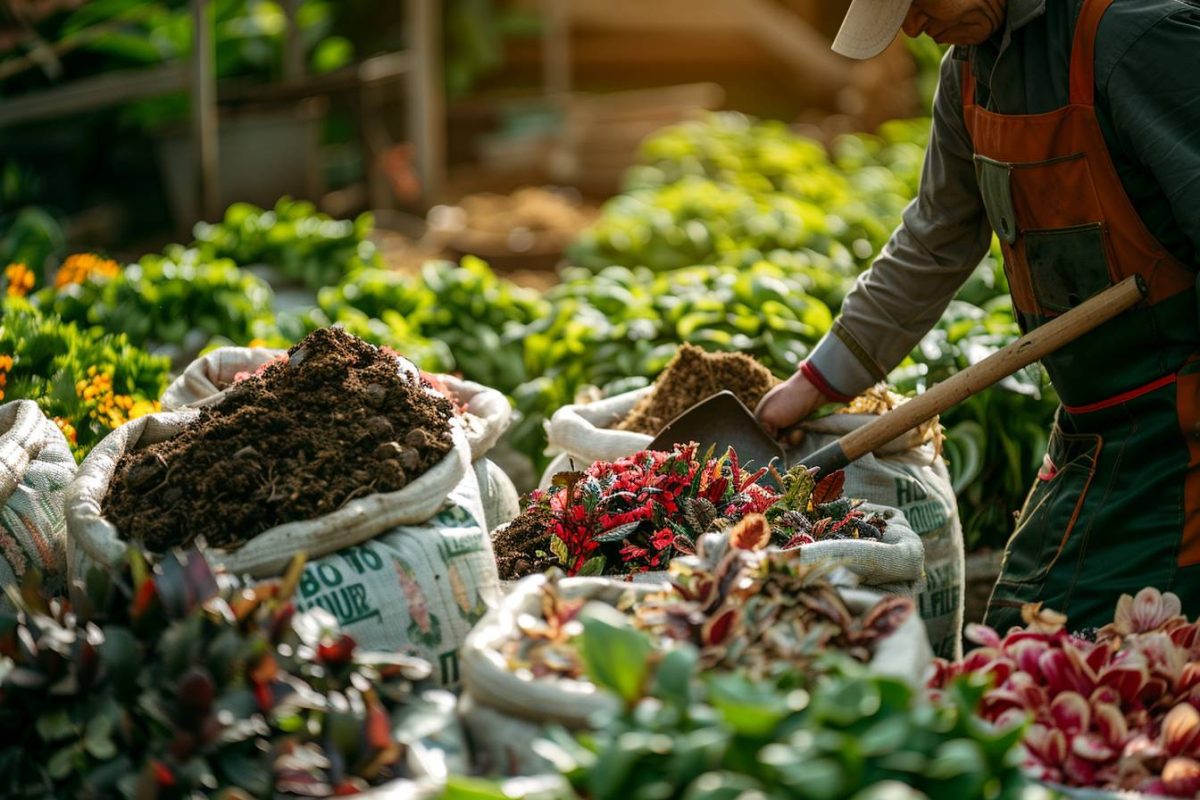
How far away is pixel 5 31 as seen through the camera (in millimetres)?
6508

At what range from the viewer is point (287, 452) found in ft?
7.54

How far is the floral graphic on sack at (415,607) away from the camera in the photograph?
7.34 feet

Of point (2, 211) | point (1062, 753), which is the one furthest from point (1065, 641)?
point (2, 211)

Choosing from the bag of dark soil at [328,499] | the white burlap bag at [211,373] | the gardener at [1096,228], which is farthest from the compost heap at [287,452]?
the gardener at [1096,228]

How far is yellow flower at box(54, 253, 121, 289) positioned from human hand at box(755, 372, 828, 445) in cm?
234

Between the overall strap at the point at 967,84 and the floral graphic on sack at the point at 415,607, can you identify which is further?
the overall strap at the point at 967,84

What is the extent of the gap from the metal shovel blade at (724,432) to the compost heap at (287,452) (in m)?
0.64

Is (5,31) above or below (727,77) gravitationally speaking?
above

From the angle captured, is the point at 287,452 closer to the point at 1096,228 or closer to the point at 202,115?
the point at 1096,228

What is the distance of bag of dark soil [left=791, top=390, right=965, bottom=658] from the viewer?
291cm

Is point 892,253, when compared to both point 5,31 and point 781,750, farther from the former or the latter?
point 5,31

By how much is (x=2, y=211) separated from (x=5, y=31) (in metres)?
0.83

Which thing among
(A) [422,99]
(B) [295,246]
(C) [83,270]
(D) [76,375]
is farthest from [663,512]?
(A) [422,99]

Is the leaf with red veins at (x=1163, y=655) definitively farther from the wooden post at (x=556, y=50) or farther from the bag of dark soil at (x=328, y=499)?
the wooden post at (x=556, y=50)
